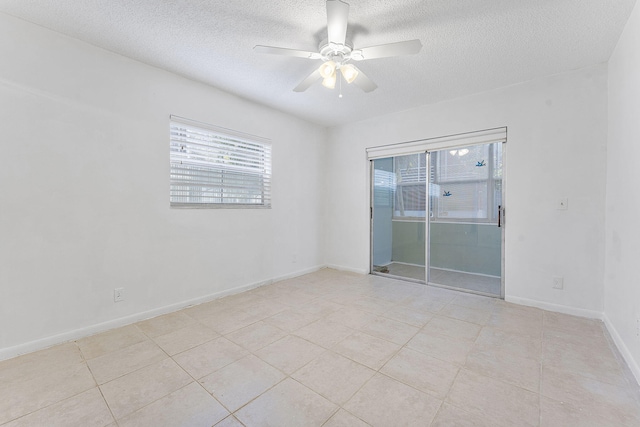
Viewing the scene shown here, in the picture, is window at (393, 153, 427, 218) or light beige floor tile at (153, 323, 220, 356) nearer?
light beige floor tile at (153, 323, 220, 356)

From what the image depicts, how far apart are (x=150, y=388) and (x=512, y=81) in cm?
430

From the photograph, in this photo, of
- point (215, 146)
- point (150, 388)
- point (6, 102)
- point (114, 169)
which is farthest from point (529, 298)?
point (6, 102)

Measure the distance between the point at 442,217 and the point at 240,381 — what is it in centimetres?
326

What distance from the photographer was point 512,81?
3.01 m

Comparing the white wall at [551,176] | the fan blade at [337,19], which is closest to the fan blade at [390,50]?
the fan blade at [337,19]

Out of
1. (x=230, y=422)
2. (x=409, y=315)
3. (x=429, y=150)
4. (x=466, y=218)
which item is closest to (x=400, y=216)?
(x=466, y=218)

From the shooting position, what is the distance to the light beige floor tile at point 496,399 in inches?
57.7

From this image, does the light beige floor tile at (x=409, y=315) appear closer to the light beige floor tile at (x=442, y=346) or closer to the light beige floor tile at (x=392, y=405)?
the light beige floor tile at (x=442, y=346)

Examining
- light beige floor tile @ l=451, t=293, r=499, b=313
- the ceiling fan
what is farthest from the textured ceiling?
light beige floor tile @ l=451, t=293, r=499, b=313

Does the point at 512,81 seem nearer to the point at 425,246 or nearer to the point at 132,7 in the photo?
the point at 425,246

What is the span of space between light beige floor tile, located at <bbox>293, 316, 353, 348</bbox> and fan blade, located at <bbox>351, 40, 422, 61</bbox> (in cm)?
231

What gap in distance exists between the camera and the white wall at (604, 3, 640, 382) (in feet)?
6.19

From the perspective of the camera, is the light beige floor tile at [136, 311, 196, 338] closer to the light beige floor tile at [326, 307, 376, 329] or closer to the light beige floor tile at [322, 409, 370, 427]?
the light beige floor tile at [326, 307, 376, 329]

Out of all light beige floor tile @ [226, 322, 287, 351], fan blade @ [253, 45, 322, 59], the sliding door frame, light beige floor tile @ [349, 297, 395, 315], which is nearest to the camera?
fan blade @ [253, 45, 322, 59]
